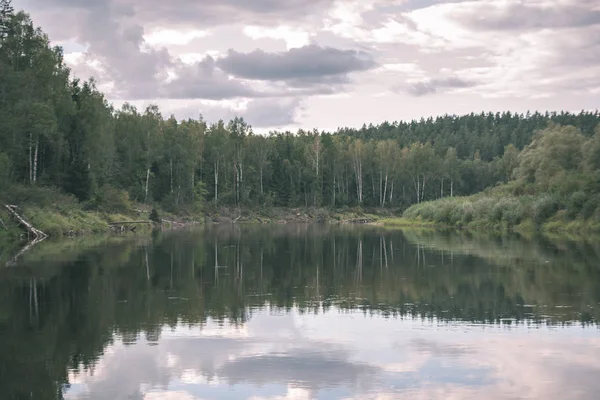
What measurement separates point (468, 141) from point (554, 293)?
16691cm

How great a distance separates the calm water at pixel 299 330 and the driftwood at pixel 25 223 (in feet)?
54.1

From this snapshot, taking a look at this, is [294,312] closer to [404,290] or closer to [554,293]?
[404,290]

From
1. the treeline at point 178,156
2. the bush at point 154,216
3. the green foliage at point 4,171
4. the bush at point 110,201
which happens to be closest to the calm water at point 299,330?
the green foliage at point 4,171

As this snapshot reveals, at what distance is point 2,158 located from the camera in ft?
159

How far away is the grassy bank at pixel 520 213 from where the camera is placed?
61.8 metres

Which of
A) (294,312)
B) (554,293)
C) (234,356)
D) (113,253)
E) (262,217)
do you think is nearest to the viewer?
(234,356)

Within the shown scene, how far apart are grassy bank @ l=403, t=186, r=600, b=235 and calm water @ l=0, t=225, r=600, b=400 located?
27.7m

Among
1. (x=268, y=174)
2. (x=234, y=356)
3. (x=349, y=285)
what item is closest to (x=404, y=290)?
(x=349, y=285)

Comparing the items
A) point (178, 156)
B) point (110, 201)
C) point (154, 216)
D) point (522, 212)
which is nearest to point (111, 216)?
point (110, 201)

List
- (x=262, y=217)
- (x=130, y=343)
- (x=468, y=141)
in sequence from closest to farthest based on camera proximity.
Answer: (x=130, y=343) → (x=262, y=217) → (x=468, y=141)

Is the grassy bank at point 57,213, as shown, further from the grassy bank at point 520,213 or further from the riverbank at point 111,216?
the grassy bank at point 520,213

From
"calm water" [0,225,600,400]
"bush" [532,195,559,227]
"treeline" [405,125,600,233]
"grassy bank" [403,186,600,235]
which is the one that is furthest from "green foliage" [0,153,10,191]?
"bush" [532,195,559,227]

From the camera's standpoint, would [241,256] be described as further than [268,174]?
No

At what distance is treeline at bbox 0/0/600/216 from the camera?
59531 mm
